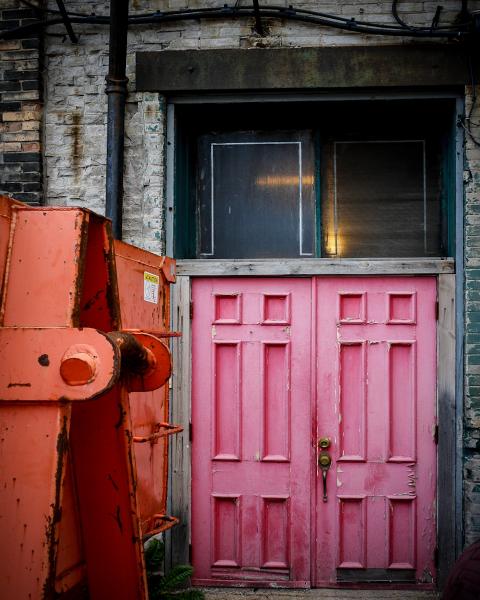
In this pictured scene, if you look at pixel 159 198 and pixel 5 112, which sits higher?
pixel 5 112

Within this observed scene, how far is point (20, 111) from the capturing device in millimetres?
5441

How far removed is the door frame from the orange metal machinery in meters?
3.67

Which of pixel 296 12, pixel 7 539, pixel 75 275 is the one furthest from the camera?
pixel 296 12

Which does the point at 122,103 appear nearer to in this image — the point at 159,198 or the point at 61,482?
the point at 159,198

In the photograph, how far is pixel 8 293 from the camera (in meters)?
1.53

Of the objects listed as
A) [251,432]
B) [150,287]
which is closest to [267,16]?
[150,287]

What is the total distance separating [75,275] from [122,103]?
4117 millimetres

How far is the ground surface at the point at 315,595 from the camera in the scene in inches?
204

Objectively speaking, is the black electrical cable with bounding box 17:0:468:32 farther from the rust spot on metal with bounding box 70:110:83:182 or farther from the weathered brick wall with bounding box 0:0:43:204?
the rust spot on metal with bounding box 70:110:83:182

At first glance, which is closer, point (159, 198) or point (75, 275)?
point (75, 275)

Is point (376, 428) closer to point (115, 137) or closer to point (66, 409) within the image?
point (115, 137)

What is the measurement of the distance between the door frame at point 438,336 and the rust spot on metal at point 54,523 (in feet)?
13.0

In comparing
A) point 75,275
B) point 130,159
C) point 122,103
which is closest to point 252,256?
point 130,159

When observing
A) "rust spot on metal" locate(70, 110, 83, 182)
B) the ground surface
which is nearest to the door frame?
the ground surface
